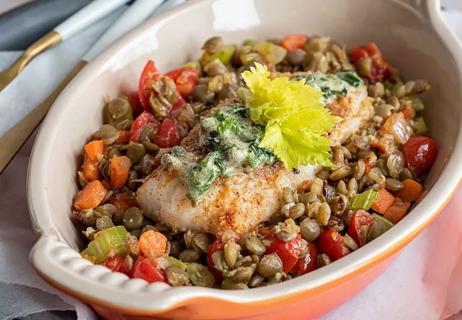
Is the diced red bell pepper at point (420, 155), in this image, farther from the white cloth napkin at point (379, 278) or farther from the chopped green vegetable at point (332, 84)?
the chopped green vegetable at point (332, 84)

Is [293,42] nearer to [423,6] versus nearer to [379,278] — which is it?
[423,6]

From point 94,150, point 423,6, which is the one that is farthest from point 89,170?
point 423,6

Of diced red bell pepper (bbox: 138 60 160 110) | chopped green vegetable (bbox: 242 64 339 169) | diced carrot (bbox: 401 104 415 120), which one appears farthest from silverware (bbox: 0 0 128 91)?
diced carrot (bbox: 401 104 415 120)

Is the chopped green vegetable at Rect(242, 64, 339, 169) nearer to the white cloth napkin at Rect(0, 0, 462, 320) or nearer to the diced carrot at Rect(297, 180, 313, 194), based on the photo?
the diced carrot at Rect(297, 180, 313, 194)

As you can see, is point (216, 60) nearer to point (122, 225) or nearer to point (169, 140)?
point (169, 140)

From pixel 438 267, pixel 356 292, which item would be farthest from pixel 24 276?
pixel 438 267

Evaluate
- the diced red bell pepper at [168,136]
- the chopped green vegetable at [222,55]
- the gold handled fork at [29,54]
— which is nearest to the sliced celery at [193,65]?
the chopped green vegetable at [222,55]
